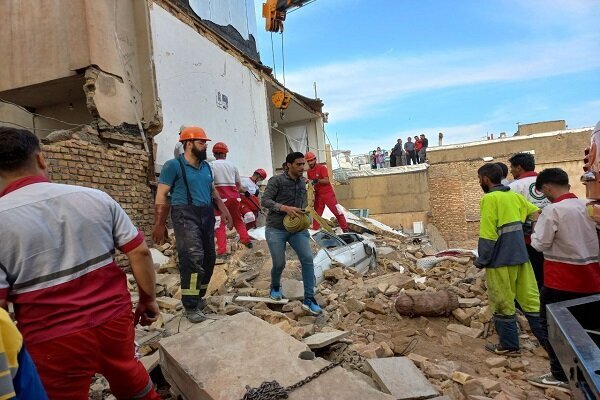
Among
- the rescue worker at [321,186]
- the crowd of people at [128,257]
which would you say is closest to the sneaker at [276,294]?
the crowd of people at [128,257]

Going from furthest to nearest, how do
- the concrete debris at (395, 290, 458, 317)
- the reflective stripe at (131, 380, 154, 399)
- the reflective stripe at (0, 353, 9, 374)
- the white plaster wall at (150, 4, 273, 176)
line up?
1. the white plaster wall at (150, 4, 273, 176)
2. the concrete debris at (395, 290, 458, 317)
3. the reflective stripe at (131, 380, 154, 399)
4. the reflective stripe at (0, 353, 9, 374)

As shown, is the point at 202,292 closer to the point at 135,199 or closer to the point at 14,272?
the point at 14,272

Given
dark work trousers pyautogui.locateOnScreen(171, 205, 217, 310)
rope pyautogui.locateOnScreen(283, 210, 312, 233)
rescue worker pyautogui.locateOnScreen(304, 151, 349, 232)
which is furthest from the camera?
rescue worker pyautogui.locateOnScreen(304, 151, 349, 232)

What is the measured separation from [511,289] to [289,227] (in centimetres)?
233

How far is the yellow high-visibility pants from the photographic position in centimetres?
399

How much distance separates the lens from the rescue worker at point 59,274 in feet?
5.89

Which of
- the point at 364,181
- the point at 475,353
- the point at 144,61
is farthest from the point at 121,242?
the point at 364,181

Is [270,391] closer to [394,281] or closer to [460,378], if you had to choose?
[460,378]

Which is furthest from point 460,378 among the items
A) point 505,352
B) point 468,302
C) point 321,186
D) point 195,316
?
point 321,186

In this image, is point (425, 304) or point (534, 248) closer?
point (534, 248)

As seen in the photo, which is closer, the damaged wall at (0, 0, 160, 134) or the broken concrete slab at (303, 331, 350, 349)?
the broken concrete slab at (303, 331, 350, 349)

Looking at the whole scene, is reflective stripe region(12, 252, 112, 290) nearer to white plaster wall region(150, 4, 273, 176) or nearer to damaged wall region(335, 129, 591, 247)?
white plaster wall region(150, 4, 273, 176)

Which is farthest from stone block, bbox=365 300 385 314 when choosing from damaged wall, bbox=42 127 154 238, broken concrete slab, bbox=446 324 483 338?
damaged wall, bbox=42 127 154 238

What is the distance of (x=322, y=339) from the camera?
3.42 metres
